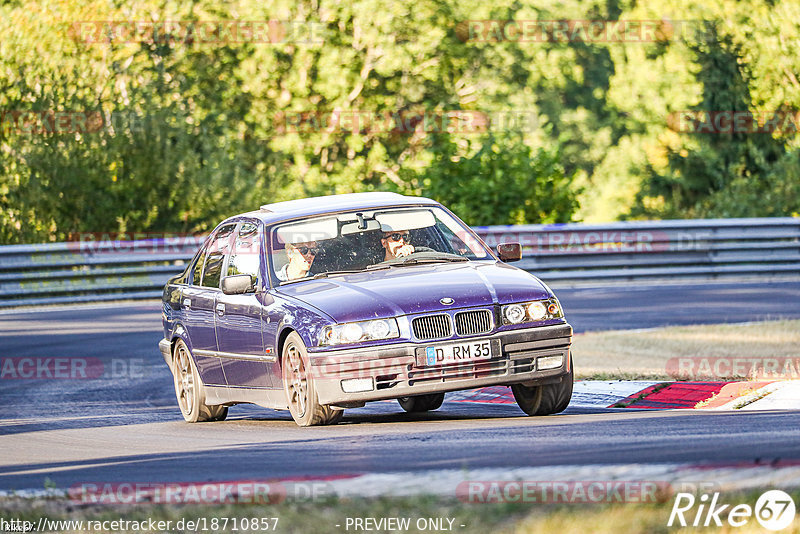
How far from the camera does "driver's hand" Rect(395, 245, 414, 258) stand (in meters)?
10.1

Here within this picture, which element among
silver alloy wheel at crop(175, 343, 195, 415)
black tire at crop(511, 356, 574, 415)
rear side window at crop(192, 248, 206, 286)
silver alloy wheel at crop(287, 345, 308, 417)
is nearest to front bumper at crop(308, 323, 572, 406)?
silver alloy wheel at crop(287, 345, 308, 417)

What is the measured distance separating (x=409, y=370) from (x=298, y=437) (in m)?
0.84

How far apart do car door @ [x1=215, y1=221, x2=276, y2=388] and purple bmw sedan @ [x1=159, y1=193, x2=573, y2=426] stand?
0.05 feet

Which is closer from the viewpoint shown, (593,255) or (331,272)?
(331,272)

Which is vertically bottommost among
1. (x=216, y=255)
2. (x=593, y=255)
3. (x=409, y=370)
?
(x=593, y=255)

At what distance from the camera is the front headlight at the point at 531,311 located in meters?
9.00

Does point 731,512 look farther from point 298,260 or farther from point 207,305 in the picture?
point 207,305

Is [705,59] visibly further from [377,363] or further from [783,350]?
[377,363]

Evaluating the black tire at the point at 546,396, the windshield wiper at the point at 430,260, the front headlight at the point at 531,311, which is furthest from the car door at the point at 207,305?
the front headlight at the point at 531,311

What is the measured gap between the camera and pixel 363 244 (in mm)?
10102

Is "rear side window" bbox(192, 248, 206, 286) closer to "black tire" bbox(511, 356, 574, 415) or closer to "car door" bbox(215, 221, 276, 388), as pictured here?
"car door" bbox(215, 221, 276, 388)

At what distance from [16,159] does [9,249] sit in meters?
6.30

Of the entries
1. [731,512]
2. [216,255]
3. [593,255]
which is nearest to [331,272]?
[216,255]

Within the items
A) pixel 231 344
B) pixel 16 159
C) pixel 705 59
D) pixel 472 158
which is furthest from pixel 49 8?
pixel 231 344
